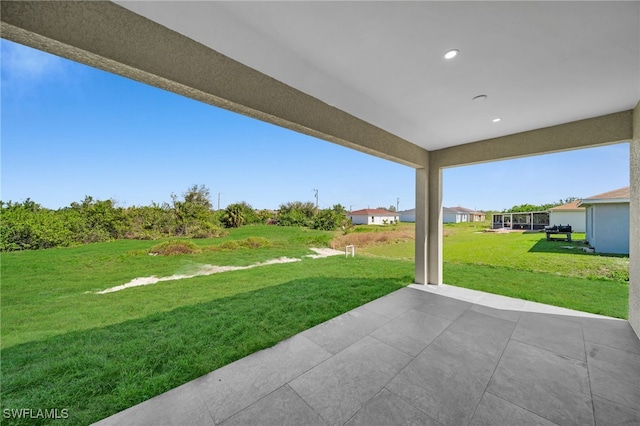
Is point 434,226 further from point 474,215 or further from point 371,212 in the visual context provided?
point 474,215

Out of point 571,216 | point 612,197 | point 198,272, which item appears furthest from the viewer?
point 571,216

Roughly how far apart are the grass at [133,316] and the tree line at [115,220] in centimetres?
30

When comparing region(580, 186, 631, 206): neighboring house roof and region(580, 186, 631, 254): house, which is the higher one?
region(580, 186, 631, 206): neighboring house roof

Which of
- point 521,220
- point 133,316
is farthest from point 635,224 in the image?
point 521,220

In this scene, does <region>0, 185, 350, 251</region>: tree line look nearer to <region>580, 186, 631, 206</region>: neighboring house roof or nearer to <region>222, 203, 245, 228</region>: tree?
<region>222, 203, 245, 228</region>: tree

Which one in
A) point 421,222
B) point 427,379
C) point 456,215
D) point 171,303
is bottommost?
point 171,303

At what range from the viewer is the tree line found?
187 inches

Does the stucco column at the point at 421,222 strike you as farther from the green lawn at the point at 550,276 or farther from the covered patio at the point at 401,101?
the covered patio at the point at 401,101

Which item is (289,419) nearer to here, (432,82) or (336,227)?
(432,82)

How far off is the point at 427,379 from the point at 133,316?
12.9 feet

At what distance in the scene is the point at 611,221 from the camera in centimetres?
760

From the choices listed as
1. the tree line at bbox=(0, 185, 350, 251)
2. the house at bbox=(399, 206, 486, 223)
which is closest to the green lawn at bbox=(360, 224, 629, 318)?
the tree line at bbox=(0, 185, 350, 251)

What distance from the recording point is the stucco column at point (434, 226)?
14.5 feet

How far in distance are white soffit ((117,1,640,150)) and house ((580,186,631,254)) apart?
7.41m
